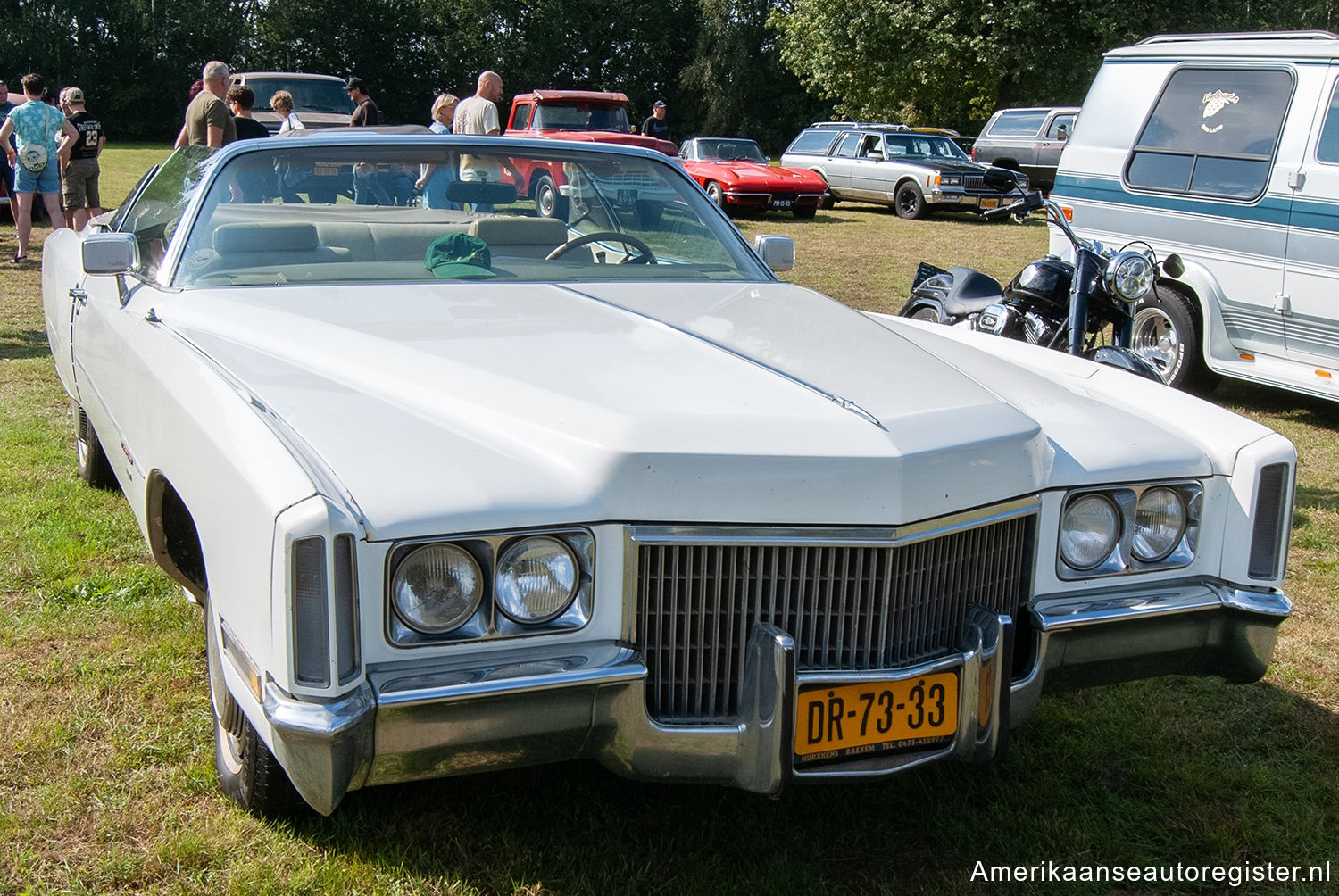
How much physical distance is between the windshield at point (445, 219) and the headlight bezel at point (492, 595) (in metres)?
1.53

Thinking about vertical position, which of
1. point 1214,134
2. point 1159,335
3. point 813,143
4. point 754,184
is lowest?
point 1159,335

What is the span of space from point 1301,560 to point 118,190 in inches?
739

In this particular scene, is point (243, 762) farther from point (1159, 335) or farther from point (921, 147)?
point (921, 147)

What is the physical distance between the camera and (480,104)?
10.7 m

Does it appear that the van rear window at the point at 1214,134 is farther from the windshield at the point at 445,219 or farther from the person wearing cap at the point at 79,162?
the person wearing cap at the point at 79,162

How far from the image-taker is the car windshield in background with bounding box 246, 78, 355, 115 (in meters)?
19.4

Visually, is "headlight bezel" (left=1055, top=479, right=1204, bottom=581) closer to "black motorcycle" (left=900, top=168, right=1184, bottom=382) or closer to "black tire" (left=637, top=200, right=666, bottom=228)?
"black tire" (left=637, top=200, right=666, bottom=228)

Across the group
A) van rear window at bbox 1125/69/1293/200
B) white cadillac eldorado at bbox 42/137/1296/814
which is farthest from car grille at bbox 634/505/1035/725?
van rear window at bbox 1125/69/1293/200

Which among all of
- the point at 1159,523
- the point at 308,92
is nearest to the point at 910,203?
the point at 308,92

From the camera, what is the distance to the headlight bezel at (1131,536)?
2594mm

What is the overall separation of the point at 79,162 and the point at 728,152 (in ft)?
37.0

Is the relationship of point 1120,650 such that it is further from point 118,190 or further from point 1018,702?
point 118,190

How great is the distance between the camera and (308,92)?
19.6 meters

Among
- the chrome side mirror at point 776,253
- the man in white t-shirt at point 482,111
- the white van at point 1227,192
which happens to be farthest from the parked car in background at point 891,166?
the chrome side mirror at point 776,253
